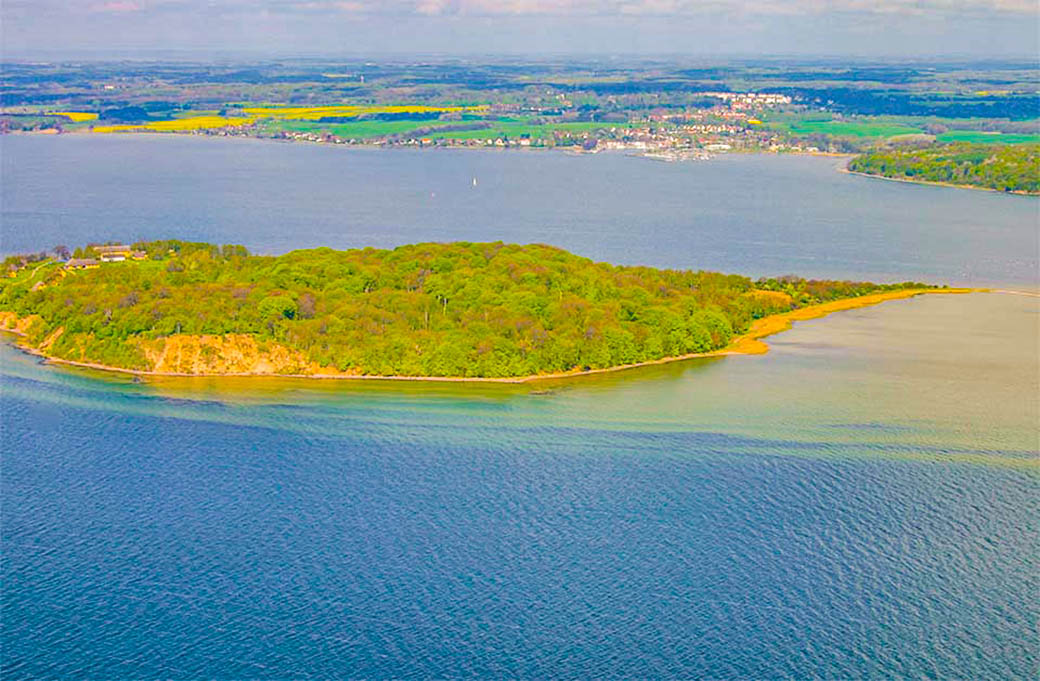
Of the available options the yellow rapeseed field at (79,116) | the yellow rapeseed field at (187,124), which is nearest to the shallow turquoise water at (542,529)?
the yellow rapeseed field at (187,124)

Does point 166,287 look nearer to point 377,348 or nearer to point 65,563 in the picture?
point 377,348

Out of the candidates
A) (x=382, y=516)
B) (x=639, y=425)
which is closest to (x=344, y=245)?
(x=639, y=425)

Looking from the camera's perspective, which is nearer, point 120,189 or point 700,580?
point 700,580

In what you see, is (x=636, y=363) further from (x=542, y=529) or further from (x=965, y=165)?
(x=965, y=165)

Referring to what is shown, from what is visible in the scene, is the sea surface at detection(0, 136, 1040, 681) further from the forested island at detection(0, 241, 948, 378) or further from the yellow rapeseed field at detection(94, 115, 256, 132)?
the yellow rapeseed field at detection(94, 115, 256, 132)

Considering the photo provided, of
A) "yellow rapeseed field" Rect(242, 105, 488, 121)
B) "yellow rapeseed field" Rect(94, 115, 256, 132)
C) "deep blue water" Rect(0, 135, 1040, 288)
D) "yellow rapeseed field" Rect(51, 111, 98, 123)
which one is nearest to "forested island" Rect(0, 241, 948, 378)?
"deep blue water" Rect(0, 135, 1040, 288)

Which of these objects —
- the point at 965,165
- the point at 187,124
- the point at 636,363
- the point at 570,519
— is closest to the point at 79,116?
the point at 187,124

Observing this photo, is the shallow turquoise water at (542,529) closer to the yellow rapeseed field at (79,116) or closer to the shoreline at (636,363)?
the shoreline at (636,363)
